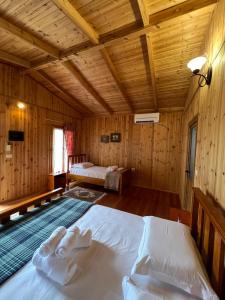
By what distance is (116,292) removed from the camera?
2.93ft

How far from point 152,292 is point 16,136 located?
3.91 m

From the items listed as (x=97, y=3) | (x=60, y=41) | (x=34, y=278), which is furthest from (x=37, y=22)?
(x=34, y=278)

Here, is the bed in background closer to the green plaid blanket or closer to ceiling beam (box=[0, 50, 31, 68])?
the green plaid blanket

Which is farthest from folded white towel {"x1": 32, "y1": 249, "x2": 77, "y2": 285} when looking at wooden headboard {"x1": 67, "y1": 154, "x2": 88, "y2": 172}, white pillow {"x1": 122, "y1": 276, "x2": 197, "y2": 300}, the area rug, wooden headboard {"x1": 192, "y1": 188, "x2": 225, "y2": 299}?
wooden headboard {"x1": 67, "y1": 154, "x2": 88, "y2": 172}

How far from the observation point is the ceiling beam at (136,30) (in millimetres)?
1879

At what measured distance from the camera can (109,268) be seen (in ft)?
3.49

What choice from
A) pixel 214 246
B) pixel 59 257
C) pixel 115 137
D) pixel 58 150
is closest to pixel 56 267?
pixel 59 257

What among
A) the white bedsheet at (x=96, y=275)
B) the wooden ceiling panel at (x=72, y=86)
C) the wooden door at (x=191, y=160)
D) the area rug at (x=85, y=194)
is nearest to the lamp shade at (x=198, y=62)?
the wooden door at (x=191, y=160)

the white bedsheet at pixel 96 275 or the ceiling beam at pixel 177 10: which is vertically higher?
the ceiling beam at pixel 177 10

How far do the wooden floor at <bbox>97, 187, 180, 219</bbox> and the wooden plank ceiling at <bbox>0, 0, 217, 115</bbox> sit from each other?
267 cm

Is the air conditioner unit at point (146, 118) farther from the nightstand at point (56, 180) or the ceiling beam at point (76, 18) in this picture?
the nightstand at point (56, 180)

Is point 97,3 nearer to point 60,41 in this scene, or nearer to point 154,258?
point 60,41

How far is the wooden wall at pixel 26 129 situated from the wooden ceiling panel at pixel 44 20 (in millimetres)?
1424

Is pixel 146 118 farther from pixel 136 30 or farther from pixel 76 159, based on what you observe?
pixel 76 159
